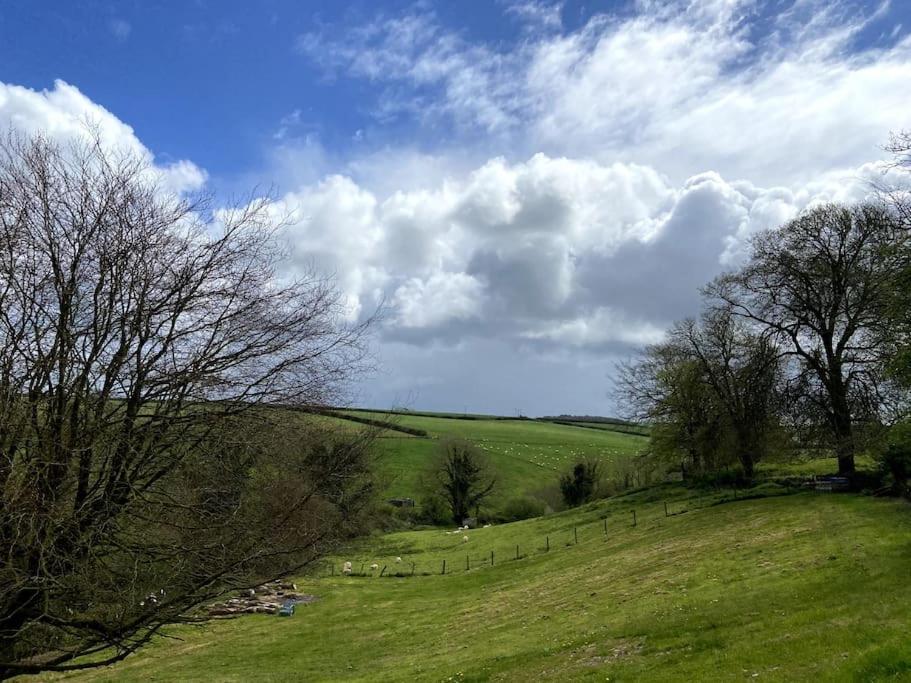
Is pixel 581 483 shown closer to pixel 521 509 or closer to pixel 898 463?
pixel 521 509

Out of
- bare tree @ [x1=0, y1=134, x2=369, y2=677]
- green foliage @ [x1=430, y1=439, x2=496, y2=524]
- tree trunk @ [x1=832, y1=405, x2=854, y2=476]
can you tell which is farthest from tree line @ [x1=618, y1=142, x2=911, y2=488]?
green foliage @ [x1=430, y1=439, x2=496, y2=524]

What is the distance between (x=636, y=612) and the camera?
18875 millimetres

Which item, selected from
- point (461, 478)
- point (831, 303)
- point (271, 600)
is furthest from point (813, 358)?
point (461, 478)

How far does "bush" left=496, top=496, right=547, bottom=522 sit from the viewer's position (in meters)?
73.0

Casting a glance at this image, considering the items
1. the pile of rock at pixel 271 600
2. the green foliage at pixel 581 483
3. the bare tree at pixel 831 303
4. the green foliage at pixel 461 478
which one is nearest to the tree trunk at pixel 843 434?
the bare tree at pixel 831 303

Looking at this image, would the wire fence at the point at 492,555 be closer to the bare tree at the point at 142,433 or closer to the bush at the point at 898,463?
the bush at the point at 898,463

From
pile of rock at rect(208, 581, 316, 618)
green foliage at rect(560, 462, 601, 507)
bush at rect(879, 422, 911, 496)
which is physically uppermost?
bush at rect(879, 422, 911, 496)

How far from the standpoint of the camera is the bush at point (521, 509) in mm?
73000

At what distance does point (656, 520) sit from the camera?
37.2 m

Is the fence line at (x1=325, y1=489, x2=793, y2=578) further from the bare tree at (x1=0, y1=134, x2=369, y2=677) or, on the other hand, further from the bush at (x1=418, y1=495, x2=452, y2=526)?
the bare tree at (x1=0, y1=134, x2=369, y2=677)

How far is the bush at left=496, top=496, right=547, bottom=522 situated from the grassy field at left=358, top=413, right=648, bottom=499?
12.2ft

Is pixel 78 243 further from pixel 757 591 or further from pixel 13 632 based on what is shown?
pixel 757 591

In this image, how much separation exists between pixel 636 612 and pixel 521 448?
8035cm

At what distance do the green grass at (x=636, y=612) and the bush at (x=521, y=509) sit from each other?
2936 centimetres
